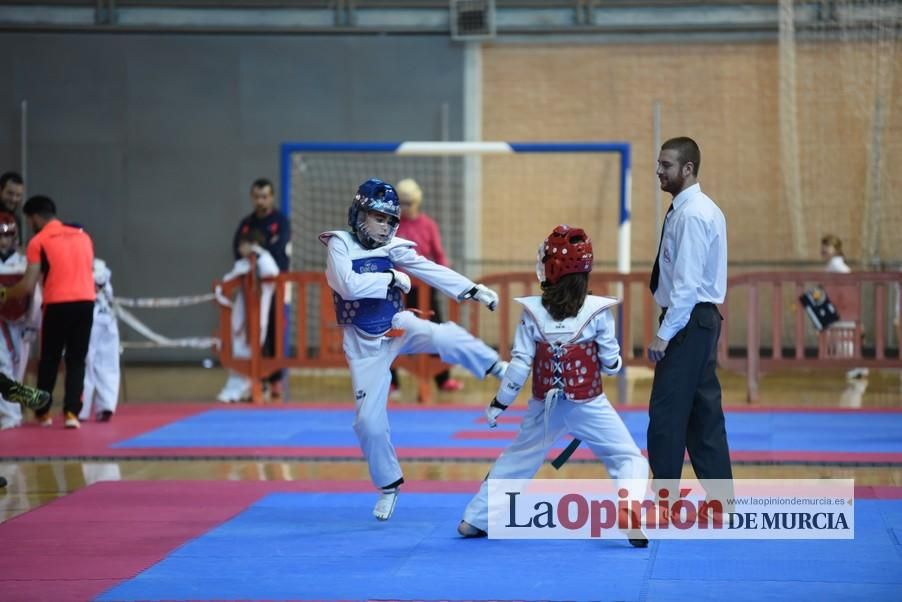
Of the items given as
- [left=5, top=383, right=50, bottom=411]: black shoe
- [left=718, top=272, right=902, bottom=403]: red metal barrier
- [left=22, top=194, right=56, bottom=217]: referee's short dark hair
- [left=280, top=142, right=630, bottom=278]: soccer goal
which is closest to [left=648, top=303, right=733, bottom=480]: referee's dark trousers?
[left=5, top=383, right=50, bottom=411]: black shoe

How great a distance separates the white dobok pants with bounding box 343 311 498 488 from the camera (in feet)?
21.0

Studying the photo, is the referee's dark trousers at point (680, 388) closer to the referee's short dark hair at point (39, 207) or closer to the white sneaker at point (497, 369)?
the white sneaker at point (497, 369)

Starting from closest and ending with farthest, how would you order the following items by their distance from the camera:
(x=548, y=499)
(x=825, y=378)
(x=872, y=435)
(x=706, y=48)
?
(x=548, y=499), (x=872, y=435), (x=825, y=378), (x=706, y=48)

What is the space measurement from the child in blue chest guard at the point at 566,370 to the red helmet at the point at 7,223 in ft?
18.8

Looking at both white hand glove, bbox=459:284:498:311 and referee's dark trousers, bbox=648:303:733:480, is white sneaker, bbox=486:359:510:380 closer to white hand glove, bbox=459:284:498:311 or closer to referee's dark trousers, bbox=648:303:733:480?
white hand glove, bbox=459:284:498:311

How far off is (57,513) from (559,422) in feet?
9.12

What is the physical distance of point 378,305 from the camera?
6465 millimetres

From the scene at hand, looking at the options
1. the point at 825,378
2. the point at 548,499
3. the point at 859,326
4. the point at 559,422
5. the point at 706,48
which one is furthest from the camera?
the point at 706,48

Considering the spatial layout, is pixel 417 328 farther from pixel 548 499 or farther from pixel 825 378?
pixel 825 378

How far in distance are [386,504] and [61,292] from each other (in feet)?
15.1

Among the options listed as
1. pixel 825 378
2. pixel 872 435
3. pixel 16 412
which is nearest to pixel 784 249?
pixel 825 378

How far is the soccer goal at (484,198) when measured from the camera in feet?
51.8

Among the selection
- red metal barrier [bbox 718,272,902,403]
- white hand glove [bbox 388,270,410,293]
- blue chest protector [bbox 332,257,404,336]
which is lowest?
red metal barrier [bbox 718,272,902,403]

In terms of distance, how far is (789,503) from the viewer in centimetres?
669
